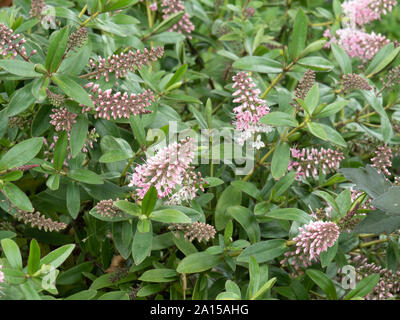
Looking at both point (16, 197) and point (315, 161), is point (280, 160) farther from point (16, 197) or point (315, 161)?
point (16, 197)

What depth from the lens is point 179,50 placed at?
173 centimetres

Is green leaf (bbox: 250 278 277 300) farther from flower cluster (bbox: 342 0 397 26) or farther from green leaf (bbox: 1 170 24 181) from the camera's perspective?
flower cluster (bbox: 342 0 397 26)

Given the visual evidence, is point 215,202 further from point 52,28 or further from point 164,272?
point 52,28

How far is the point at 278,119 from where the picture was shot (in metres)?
1.22

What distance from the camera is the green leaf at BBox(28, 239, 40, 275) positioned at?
107cm

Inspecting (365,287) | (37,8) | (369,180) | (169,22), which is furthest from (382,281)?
(37,8)

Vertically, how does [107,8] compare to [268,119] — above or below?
above

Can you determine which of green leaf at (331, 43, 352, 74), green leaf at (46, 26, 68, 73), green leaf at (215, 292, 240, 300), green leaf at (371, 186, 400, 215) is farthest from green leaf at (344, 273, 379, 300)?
green leaf at (46, 26, 68, 73)

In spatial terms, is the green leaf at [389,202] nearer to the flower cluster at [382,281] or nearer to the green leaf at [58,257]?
the flower cluster at [382,281]

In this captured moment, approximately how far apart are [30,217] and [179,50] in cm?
81

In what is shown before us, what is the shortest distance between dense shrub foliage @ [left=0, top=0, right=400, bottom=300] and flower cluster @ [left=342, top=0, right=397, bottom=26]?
22 cm

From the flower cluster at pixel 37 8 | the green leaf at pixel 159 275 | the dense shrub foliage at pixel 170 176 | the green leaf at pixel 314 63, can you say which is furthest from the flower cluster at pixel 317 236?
the flower cluster at pixel 37 8

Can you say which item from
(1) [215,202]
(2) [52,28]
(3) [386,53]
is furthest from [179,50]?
(3) [386,53]
